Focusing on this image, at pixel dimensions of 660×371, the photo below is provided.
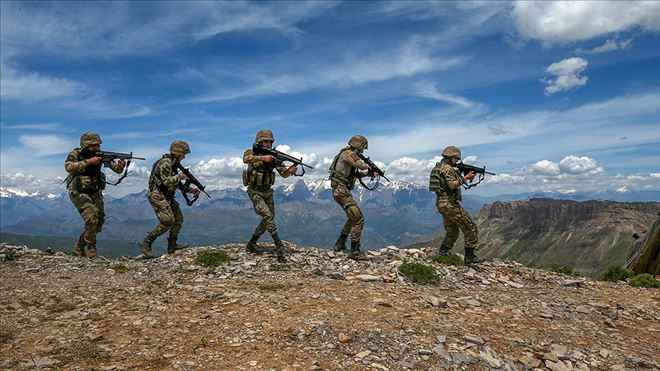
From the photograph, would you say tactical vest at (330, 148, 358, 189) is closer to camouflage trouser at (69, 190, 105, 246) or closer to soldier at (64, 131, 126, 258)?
soldier at (64, 131, 126, 258)

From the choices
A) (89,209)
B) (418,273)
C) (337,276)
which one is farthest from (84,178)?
(418,273)

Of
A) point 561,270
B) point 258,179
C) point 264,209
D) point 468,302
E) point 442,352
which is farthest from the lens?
point 561,270

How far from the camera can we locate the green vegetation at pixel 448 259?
1603 centimetres

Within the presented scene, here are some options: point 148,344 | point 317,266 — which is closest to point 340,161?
point 317,266

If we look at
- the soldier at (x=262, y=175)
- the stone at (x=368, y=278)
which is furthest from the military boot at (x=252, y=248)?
the stone at (x=368, y=278)

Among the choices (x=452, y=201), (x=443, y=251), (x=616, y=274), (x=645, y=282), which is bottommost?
(x=616, y=274)

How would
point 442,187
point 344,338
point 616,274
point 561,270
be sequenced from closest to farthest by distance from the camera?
1. point 344,338
2. point 442,187
3. point 561,270
4. point 616,274

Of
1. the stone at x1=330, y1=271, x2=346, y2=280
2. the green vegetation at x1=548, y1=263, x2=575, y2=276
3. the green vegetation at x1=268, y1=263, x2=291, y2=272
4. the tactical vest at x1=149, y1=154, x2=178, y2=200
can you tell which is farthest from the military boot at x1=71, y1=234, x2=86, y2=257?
the green vegetation at x1=548, y1=263, x2=575, y2=276

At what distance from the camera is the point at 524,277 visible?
15578 mm

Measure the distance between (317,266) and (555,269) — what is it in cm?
1014

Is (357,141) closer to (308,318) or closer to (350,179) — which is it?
(350,179)

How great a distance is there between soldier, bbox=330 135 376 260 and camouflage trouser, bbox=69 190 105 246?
8.86 m

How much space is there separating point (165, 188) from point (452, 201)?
1051cm

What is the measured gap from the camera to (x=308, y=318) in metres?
9.41
